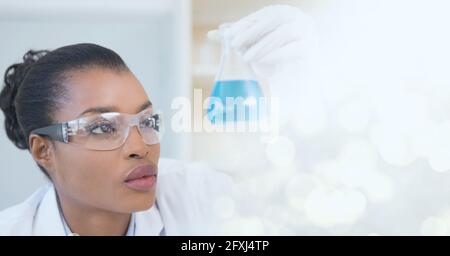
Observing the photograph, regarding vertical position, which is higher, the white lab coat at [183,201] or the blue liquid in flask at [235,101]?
the blue liquid in flask at [235,101]

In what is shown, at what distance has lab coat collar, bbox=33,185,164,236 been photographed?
4.00 feet

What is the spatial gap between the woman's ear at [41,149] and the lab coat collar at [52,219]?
8 cm

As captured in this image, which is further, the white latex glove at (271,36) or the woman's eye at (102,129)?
the white latex glove at (271,36)

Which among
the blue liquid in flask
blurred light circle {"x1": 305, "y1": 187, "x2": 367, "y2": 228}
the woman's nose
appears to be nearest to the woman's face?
the woman's nose

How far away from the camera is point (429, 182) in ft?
4.24

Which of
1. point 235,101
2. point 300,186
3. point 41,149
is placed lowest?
point 300,186

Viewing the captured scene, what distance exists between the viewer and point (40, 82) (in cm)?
113

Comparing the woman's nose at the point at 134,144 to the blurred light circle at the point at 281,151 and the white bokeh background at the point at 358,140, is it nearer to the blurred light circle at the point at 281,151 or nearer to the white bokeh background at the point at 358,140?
the white bokeh background at the point at 358,140

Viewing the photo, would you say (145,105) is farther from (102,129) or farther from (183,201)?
(183,201)

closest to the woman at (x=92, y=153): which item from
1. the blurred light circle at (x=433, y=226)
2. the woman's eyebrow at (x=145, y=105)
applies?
the woman's eyebrow at (x=145, y=105)

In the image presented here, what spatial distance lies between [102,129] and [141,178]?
0.15m

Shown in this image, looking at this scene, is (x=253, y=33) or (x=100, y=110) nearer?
(x=100, y=110)

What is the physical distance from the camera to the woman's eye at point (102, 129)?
111 cm

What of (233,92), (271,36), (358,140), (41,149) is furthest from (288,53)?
(41,149)
